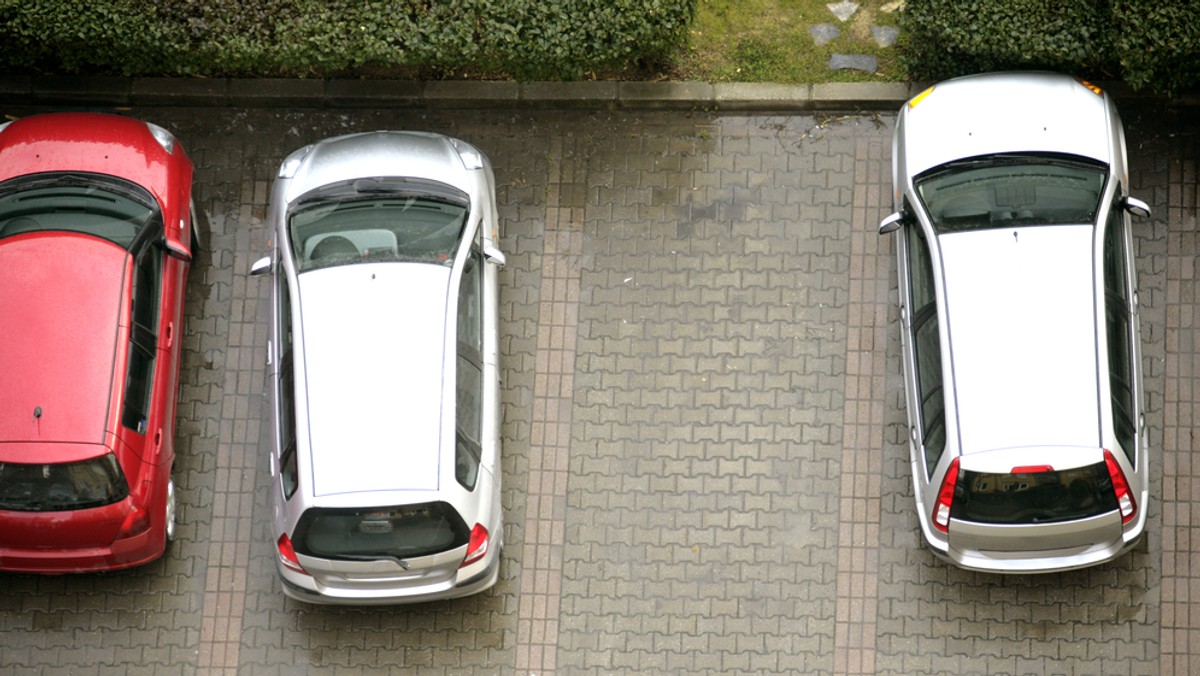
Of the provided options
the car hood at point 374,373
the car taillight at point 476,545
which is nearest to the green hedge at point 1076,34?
the car hood at point 374,373

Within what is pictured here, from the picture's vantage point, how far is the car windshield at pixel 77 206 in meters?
12.7

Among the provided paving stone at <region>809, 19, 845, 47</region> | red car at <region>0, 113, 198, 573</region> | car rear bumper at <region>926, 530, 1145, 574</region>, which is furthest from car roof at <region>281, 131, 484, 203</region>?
car rear bumper at <region>926, 530, 1145, 574</region>

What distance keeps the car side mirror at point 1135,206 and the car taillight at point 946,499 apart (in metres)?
2.51

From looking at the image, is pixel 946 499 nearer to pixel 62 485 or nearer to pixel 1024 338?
pixel 1024 338

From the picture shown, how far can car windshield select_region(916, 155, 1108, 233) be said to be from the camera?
12188 mm

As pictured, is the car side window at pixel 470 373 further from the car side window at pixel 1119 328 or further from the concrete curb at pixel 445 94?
the car side window at pixel 1119 328

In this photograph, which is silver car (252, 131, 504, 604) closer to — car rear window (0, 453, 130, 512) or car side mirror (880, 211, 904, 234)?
car rear window (0, 453, 130, 512)

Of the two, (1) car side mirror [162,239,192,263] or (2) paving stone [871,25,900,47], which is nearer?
(1) car side mirror [162,239,192,263]

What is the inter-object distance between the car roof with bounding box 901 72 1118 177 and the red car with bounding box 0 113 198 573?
6212mm

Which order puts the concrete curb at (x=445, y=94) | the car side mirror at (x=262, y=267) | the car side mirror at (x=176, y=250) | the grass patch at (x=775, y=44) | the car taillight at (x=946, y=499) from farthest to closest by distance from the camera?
the grass patch at (x=775, y=44)
the concrete curb at (x=445, y=94)
the car side mirror at (x=176, y=250)
the car side mirror at (x=262, y=267)
the car taillight at (x=946, y=499)

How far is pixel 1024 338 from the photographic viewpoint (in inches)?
467

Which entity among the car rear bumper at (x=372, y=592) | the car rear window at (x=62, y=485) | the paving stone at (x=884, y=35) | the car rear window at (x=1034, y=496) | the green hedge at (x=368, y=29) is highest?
the paving stone at (x=884, y=35)

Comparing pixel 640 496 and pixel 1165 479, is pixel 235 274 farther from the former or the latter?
pixel 1165 479

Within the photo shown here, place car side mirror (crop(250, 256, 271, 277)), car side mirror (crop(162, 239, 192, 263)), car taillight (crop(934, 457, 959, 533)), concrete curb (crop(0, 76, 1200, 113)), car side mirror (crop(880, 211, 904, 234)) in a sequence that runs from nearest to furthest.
Answer: car taillight (crop(934, 457, 959, 533)), car side mirror (crop(880, 211, 904, 234)), car side mirror (crop(250, 256, 271, 277)), car side mirror (crop(162, 239, 192, 263)), concrete curb (crop(0, 76, 1200, 113))
